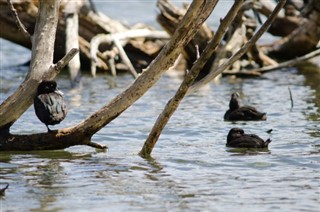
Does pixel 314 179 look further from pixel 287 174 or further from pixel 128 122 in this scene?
pixel 128 122

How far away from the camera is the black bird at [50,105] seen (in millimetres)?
10281

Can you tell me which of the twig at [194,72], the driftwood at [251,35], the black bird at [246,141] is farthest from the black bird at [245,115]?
the driftwood at [251,35]

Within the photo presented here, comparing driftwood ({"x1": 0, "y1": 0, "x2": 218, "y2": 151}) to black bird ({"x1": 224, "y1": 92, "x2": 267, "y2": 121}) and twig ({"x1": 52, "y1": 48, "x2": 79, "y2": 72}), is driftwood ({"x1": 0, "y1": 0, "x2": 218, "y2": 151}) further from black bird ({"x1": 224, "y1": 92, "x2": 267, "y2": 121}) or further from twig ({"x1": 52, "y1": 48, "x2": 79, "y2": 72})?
black bird ({"x1": 224, "y1": 92, "x2": 267, "y2": 121})

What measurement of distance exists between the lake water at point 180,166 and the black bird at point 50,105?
0.41 meters

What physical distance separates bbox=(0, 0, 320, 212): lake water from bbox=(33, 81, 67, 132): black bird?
413mm

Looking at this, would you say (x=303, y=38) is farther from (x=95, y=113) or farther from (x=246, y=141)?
(x=95, y=113)

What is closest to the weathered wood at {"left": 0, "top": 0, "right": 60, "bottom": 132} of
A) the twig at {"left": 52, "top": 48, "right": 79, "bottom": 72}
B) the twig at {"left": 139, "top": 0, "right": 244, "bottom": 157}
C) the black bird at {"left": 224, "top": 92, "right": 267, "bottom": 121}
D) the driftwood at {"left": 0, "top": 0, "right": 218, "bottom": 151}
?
the driftwood at {"left": 0, "top": 0, "right": 218, "bottom": 151}

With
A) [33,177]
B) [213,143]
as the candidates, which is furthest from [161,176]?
[213,143]

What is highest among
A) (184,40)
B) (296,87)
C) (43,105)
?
(184,40)

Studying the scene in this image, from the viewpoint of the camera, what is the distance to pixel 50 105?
Answer: 35.3 ft

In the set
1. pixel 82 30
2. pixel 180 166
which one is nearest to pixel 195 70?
pixel 180 166

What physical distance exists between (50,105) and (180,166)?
5.52ft

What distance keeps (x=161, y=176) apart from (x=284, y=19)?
37.0ft

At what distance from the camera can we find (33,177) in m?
9.42
